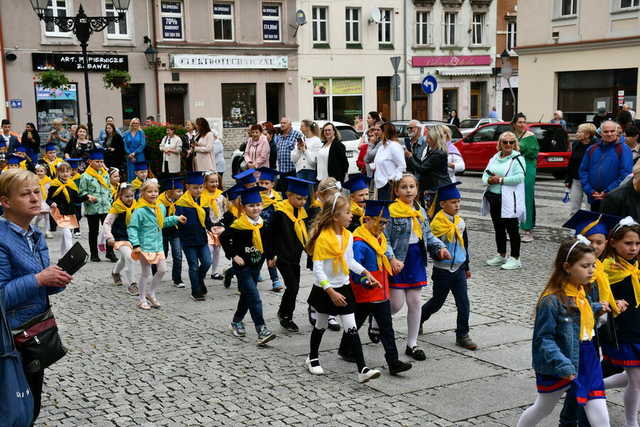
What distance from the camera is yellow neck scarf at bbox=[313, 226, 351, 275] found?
6266 millimetres

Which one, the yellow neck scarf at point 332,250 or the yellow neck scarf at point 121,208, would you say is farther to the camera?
the yellow neck scarf at point 121,208

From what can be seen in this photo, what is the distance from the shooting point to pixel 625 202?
22.0 ft

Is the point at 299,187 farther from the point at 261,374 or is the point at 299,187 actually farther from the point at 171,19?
the point at 171,19

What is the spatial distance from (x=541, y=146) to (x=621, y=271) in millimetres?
16313

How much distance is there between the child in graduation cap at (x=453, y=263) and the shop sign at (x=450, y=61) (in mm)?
36930

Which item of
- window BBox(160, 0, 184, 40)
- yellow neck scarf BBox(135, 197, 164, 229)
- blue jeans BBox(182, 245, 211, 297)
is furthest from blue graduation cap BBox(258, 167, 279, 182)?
window BBox(160, 0, 184, 40)

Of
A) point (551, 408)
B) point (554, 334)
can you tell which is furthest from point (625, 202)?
point (551, 408)

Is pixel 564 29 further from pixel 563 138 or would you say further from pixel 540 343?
pixel 540 343

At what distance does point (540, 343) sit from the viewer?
4.56 meters

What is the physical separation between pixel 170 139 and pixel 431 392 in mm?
13897

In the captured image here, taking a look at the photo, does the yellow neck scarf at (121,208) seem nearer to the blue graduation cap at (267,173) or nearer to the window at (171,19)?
the blue graduation cap at (267,173)

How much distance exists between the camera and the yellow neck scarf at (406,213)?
682 centimetres

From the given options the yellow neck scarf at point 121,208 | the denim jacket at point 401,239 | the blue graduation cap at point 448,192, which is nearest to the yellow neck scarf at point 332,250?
the denim jacket at point 401,239

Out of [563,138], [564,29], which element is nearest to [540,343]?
[563,138]
